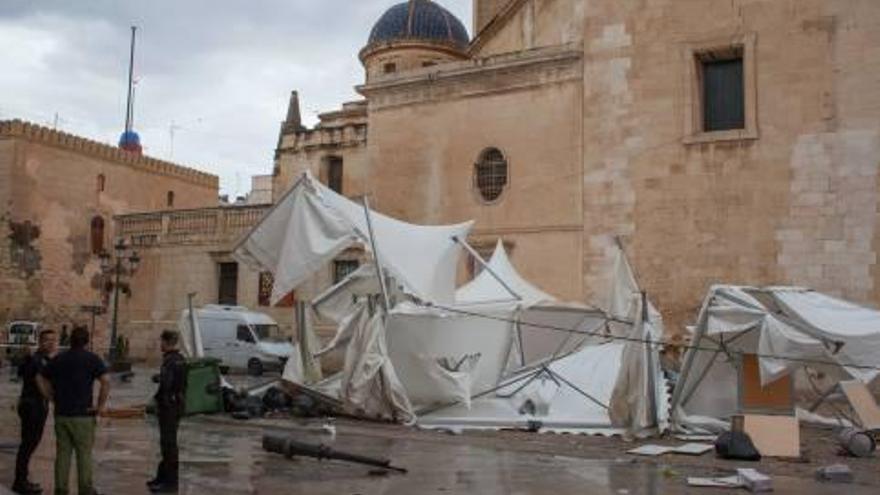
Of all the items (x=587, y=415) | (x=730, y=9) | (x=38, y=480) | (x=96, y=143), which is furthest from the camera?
(x=96, y=143)

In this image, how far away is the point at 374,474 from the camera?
9.29 metres

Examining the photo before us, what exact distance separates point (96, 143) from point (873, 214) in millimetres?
30193

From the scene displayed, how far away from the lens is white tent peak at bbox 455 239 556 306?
17344mm

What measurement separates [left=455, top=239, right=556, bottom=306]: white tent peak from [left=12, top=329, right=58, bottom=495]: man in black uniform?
9073 millimetres

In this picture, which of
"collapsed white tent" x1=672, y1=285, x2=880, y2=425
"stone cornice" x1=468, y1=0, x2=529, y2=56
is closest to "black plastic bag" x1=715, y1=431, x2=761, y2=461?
"collapsed white tent" x1=672, y1=285, x2=880, y2=425

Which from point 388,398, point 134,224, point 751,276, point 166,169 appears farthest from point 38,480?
point 166,169

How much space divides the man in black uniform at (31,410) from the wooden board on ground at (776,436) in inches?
301

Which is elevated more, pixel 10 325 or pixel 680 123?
pixel 680 123

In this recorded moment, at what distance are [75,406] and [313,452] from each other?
116 inches

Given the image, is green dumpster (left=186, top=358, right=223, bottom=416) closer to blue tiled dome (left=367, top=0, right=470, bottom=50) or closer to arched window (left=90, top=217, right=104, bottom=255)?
blue tiled dome (left=367, top=0, right=470, bottom=50)

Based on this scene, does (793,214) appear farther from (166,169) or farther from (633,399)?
(166,169)

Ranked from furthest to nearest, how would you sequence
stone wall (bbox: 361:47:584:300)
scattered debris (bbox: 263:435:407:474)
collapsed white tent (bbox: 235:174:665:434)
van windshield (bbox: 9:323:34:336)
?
van windshield (bbox: 9:323:34:336) < stone wall (bbox: 361:47:584:300) < collapsed white tent (bbox: 235:174:665:434) < scattered debris (bbox: 263:435:407:474)

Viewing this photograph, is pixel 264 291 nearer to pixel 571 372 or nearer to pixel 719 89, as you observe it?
pixel 719 89

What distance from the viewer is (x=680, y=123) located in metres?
19.7
